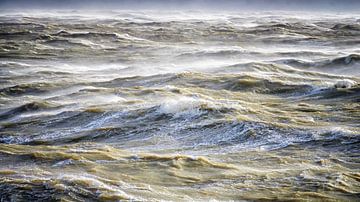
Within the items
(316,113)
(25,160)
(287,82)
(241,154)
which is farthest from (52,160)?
(287,82)

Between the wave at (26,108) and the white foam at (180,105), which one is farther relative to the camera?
the wave at (26,108)

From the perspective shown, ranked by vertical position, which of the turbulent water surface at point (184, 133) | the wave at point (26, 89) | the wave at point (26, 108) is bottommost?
the wave at point (26, 89)

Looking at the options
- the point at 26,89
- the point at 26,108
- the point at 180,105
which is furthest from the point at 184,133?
the point at 26,89

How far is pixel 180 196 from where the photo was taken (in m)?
6.74

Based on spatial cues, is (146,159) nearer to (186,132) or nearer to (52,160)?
(52,160)

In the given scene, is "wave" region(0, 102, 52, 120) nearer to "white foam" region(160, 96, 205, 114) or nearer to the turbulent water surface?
the turbulent water surface

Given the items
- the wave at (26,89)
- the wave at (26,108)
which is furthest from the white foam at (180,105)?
the wave at (26,89)

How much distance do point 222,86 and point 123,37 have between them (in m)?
24.8

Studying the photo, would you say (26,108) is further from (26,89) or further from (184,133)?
(184,133)

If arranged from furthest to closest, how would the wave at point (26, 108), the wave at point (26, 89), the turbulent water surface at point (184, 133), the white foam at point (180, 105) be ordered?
the wave at point (26, 89), the wave at point (26, 108), the white foam at point (180, 105), the turbulent water surface at point (184, 133)

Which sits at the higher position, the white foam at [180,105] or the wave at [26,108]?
the white foam at [180,105]

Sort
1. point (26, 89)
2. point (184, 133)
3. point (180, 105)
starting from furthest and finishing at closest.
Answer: point (26, 89)
point (180, 105)
point (184, 133)

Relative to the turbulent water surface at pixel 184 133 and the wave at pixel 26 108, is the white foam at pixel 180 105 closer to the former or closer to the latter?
the turbulent water surface at pixel 184 133

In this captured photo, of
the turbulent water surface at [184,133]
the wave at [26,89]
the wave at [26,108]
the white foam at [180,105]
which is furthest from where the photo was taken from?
the wave at [26,89]
